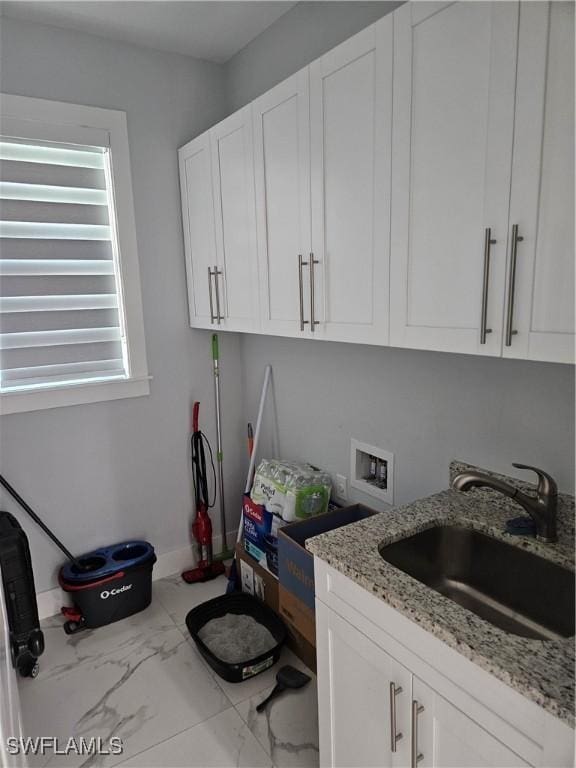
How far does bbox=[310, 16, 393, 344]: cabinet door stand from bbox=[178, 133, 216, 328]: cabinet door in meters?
0.83

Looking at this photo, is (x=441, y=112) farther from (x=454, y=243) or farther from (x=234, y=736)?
(x=234, y=736)

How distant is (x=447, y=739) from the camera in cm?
108

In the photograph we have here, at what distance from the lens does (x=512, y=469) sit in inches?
62.0

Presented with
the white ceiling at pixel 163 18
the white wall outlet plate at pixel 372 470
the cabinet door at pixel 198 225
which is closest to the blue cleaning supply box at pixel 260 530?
the white wall outlet plate at pixel 372 470

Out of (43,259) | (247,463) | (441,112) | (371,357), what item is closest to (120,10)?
(43,259)

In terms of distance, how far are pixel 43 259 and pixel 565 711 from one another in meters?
2.50

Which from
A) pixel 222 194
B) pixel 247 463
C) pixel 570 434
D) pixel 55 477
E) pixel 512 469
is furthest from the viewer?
pixel 247 463

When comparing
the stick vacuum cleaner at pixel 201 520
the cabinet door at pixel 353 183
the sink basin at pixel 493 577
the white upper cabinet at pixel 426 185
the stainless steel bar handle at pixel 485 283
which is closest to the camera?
the white upper cabinet at pixel 426 185

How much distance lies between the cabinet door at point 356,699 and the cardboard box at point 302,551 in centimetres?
45

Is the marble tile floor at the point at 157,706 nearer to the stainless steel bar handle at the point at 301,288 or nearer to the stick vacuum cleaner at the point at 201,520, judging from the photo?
the stick vacuum cleaner at the point at 201,520

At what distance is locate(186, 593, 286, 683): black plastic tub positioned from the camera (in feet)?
6.59

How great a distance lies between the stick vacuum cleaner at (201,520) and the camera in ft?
9.39

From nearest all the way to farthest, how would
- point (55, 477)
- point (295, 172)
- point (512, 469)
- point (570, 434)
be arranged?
point (570, 434), point (512, 469), point (295, 172), point (55, 477)

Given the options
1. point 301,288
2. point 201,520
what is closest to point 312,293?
point 301,288
